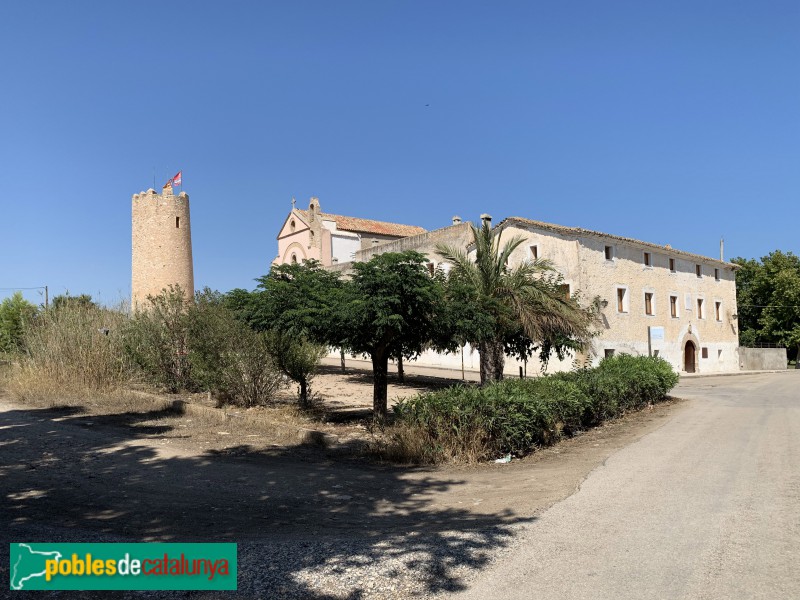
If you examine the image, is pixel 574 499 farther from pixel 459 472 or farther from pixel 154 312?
pixel 154 312

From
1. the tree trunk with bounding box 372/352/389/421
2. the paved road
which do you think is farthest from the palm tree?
the paved road

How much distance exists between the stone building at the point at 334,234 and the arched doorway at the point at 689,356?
22801mm

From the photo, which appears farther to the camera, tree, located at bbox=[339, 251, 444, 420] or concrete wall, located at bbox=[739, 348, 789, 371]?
concrete wall, located at bbox=[739, 348, 789, 371]

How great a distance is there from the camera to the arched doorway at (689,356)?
1480 inches

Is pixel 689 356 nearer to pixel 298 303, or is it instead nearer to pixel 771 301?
pixel 771 301

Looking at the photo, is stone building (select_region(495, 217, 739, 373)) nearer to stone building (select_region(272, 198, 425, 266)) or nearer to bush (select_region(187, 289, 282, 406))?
bush (select_region(187, 289, 282, 406))

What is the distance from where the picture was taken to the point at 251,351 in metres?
14.6

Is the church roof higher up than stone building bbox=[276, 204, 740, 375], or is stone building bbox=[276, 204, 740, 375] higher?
the church roof

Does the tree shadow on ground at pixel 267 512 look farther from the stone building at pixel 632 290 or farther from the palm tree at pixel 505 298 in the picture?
the stone building at pixel 632 290

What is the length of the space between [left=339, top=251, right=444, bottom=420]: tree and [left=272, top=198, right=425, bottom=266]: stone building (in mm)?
34331

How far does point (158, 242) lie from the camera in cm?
3195

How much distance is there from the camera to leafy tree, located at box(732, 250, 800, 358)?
48.0m

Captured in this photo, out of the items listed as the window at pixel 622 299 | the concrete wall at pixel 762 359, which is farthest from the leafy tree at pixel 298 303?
the concrete wall at pixel 762 359

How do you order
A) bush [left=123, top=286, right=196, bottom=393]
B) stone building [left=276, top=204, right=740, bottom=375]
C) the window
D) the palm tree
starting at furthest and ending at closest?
the window
stone building [left=276, top=204, right=740, bottom=375]
bush [left=123, top=286, right=196, bottom=393]
the palm tree
